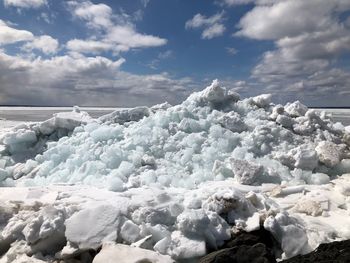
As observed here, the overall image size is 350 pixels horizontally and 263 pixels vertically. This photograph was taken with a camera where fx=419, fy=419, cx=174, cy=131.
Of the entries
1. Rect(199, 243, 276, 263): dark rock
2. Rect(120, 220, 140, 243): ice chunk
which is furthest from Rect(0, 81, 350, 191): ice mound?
Rect(199, 243, 276, 263): dark rock

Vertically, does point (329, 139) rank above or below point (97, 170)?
above

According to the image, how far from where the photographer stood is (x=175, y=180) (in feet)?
21.0

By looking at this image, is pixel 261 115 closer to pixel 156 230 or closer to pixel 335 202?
pixel 335 202

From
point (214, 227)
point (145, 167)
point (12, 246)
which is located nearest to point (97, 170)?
point (145, 167)

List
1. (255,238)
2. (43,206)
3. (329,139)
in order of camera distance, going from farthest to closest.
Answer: (329,139), (43,206), (255,238)

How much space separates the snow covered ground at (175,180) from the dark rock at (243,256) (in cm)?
45

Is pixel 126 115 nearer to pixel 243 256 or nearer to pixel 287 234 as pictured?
pixel 287 234

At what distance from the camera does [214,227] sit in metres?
4.50

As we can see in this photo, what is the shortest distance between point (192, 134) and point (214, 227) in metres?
3.41

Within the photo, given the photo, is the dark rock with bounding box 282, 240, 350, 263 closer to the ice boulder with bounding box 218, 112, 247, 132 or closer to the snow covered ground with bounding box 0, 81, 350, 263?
the snow covered ground with bounding box 0, 81, 350, 263

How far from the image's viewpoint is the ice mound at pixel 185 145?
6.69 m

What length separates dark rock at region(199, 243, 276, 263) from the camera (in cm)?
367

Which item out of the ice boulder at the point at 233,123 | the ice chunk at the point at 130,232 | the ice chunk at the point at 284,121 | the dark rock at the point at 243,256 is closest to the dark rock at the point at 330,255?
the dark rock at the point at 243,256

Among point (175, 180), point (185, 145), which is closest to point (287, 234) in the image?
point (175, 180)
